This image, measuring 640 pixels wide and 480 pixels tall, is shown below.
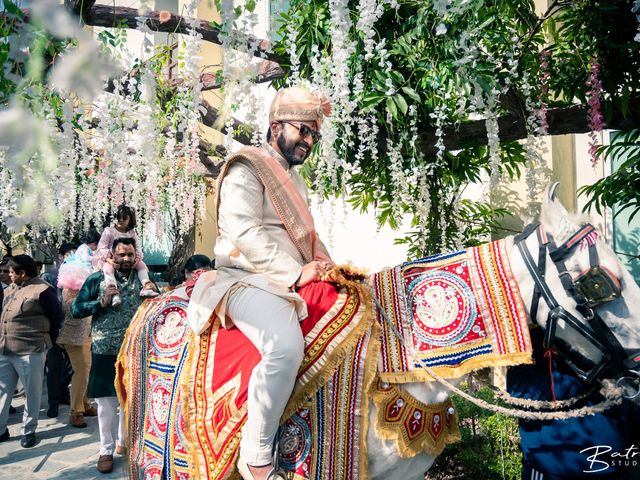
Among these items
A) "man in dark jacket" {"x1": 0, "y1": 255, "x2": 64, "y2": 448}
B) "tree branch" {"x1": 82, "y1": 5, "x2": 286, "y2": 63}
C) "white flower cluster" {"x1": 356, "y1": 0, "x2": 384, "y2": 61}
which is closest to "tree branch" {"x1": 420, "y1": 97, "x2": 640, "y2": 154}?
"white flower cluster" {"x1": 356, "y1": 0, "x2": 384, "y2": 61}

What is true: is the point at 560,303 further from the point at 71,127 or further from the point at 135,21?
the point at 135,21

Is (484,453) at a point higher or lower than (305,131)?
lower

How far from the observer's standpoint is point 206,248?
15.4 m

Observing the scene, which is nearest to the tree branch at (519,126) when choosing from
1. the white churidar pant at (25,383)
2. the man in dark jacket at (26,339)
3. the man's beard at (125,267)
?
the man's beard at (125,267)

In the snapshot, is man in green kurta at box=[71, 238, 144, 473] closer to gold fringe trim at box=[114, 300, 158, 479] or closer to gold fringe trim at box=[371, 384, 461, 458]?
gold fringe trim at box=[114, 300, 158, 479]

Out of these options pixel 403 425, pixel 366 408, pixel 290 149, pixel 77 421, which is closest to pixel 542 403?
pixel 403 425

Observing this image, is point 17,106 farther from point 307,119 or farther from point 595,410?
point 595,410

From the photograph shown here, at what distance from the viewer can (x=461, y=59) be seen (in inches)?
137

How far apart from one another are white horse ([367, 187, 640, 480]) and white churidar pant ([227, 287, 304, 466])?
41 centimetres

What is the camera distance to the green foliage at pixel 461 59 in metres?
3.61

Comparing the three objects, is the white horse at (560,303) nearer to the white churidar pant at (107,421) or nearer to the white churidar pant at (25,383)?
the white churidar pant at (107,421)

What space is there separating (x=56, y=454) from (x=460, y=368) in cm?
522

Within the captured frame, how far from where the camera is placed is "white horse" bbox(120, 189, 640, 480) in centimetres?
201

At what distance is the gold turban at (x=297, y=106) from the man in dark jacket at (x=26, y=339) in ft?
16.2
